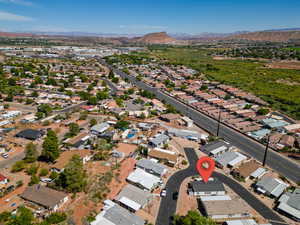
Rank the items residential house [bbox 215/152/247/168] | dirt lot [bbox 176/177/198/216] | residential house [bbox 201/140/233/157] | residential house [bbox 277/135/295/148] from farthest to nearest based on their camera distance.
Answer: residential house [bbox 277/135/295/148] < residential house [bbox 201/140/233/157] < residential house [bbox 215/152/247/168] < dirt lot [bbox 176/177/198/216]

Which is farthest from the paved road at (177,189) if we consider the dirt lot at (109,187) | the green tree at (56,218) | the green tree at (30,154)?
the green tree at (30,154)

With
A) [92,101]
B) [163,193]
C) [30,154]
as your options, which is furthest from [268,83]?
[30,154]

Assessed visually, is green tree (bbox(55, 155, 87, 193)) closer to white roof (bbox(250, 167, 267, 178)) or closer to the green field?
white roof (bbox(250, 167, 267, 178))

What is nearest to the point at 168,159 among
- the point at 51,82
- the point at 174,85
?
the point at 174,85

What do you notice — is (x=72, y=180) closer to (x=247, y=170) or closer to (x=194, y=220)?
(x=194, y=220)

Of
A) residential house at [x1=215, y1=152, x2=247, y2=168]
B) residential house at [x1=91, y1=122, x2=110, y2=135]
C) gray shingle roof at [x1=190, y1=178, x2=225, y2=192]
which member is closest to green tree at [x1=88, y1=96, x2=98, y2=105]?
residential house at [x1=91, y1=122, x2=110, y2=135]

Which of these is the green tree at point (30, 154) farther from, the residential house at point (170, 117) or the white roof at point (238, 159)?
the white roof at point (238, 159)
